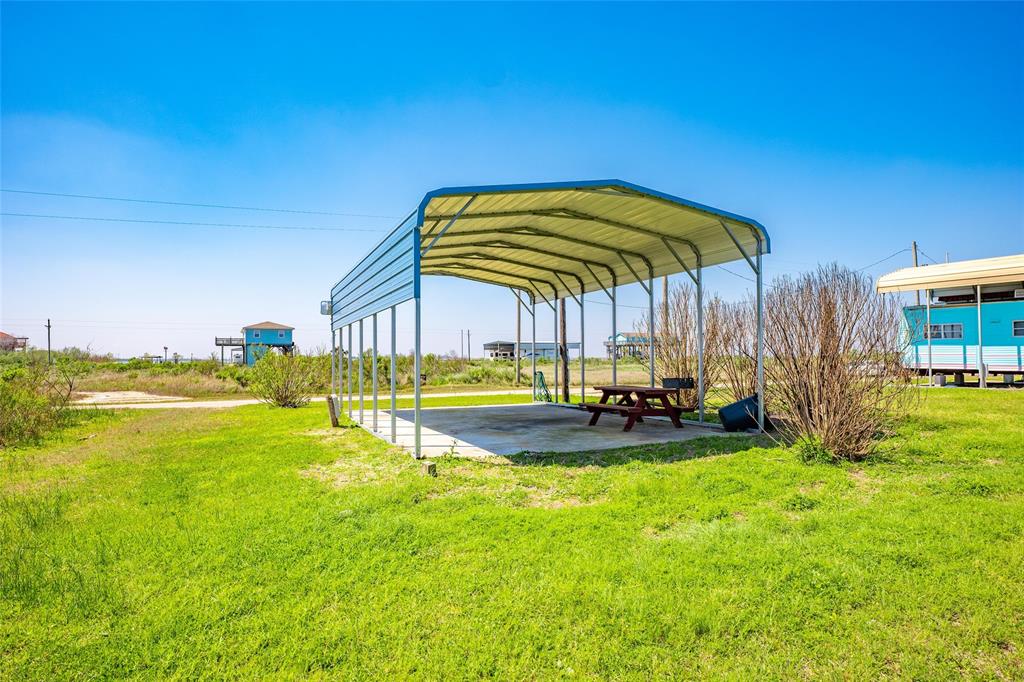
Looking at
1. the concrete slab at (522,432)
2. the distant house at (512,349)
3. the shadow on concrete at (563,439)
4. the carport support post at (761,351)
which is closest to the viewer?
the shadow on concrete at (563,439)

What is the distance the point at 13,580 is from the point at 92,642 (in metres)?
1.24

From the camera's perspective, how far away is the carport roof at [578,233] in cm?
789

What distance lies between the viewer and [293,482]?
5852 mm

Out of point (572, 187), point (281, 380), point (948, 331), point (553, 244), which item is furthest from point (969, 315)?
point (281, 380)

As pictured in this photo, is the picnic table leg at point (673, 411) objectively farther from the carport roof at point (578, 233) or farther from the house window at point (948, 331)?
the house window at point (948, 331)

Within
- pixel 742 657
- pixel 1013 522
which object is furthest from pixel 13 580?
pixel 1013 522

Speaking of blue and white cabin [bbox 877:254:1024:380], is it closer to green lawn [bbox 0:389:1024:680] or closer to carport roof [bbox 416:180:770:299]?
carport roof [bbox 416:180:770:299]

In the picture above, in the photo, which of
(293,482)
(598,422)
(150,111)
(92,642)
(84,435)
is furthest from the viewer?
(150,111)

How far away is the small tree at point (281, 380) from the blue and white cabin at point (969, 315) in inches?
674

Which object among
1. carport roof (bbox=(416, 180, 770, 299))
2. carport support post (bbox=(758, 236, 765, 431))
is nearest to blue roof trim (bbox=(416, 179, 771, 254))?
carport roof (bbox=(416, 180, 770, 299))

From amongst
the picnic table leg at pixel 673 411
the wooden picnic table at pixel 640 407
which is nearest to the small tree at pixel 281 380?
the wooden picnic table at pixel 640 407

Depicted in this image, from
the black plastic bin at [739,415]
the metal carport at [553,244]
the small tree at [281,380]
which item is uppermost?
the metal carport at [553,244]

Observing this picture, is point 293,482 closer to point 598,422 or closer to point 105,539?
point 105,539

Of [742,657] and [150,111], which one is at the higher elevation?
[150,111]
